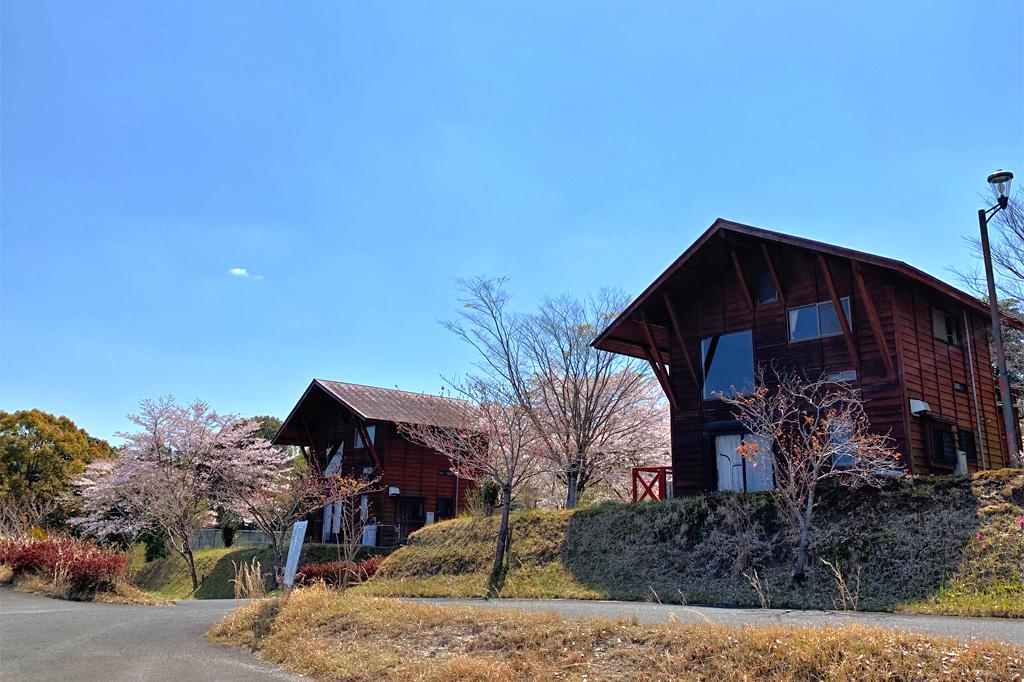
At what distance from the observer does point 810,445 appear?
16297mm

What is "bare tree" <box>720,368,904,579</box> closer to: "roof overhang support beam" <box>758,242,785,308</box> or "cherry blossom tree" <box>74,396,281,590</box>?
"roof overhang support beam" <box>758,242,785,308</box>

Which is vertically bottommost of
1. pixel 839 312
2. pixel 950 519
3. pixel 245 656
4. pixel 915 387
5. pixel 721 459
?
pixel 245 656

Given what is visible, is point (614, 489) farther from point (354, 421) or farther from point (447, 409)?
point (354, 421)

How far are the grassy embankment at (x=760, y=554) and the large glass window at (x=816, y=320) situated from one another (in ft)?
14.0

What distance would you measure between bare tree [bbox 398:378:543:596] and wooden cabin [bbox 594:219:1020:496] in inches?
132

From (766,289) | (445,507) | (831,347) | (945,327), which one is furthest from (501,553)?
(445,507)

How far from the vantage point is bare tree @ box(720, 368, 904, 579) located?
13.0 m

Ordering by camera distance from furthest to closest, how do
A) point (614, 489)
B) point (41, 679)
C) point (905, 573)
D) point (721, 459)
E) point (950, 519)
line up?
1. point (614, 489)
2. point (721, 459)
3. point (950, 519)
4. point (905, 573)
5. point (41, 679)

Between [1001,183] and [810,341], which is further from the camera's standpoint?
[810,341]

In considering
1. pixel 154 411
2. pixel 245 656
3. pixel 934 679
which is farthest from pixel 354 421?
pixel 934 679

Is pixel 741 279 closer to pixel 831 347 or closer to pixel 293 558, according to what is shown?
pixel 831 347

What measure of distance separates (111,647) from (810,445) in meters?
13.2

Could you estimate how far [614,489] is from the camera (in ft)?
93.4

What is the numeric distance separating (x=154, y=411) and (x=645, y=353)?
21813 millimetres
